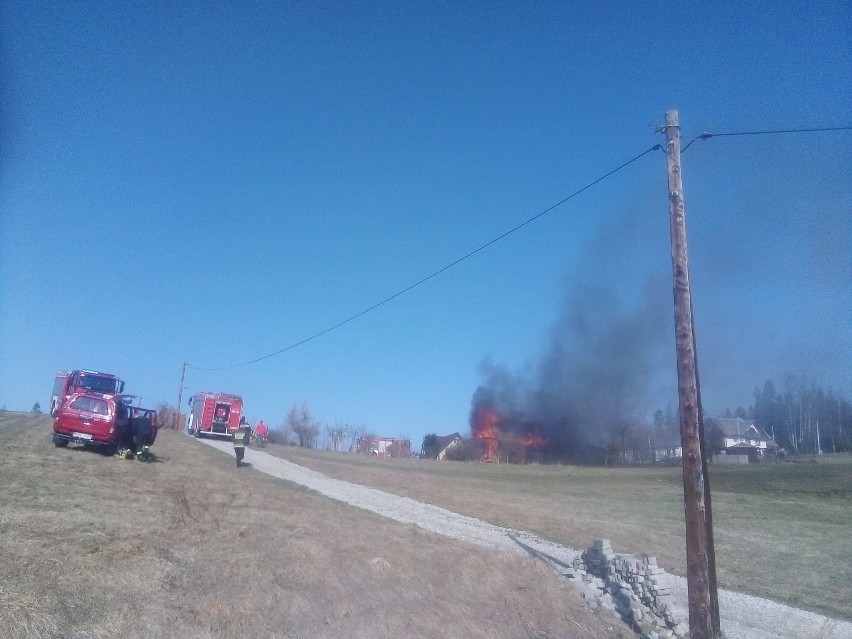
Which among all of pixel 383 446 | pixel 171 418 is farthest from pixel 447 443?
pixel 171 418

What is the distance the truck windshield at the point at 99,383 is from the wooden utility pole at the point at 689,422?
26.9 metres

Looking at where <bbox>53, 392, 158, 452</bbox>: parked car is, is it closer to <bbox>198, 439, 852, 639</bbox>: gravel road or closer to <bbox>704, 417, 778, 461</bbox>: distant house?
<bbox>198, 439, 852, 639</bbox>: gravel road

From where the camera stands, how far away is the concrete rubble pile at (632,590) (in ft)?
30.2

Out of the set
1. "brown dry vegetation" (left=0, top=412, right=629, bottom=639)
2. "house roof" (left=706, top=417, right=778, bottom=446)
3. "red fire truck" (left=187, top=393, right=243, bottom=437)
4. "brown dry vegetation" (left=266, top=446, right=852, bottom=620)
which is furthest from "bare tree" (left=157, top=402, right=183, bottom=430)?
"house roof" (left=706, top=417, right=778, bottom=446)

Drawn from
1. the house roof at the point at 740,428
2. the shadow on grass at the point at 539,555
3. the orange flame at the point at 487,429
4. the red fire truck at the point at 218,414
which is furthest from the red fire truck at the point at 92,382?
the house roof at the point at 740,428

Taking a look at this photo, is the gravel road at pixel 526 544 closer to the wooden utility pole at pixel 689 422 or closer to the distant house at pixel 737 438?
the wooden utility pole at pixel 689 422

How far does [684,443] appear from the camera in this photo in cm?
916

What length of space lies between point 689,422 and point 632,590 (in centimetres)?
288

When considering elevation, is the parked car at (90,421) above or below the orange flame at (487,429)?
below

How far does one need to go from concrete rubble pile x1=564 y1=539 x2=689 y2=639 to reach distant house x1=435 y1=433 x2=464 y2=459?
179ft

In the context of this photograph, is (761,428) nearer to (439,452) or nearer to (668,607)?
(439,452)

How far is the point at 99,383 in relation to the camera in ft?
97.7

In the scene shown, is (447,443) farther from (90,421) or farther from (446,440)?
(90,421)

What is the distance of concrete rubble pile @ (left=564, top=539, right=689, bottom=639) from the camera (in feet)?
30.2
